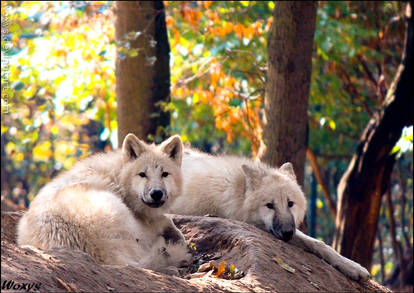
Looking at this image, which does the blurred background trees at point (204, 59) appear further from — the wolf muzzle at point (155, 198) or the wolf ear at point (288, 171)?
the wolf muzzle at point (155, 198)

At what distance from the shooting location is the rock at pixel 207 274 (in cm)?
422

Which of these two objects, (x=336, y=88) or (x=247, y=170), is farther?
(x=336, y=88)

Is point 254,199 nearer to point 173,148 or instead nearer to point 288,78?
point 173,148

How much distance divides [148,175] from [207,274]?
107cm

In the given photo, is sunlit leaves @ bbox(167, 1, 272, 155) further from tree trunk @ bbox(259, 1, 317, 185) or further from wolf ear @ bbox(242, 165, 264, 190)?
wolf ear @ bbox(242, 165, 264, 190)

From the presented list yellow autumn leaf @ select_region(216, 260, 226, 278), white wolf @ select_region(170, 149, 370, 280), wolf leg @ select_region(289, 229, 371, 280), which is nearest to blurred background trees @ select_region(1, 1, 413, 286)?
white wolf @ select_region(170, 149, 370, 280)

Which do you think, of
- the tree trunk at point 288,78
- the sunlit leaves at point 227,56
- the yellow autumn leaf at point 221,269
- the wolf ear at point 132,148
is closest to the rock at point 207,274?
the yellow autumn leaf at point 221,269

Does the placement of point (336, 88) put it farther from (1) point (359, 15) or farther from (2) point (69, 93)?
(2) point (69, 93)

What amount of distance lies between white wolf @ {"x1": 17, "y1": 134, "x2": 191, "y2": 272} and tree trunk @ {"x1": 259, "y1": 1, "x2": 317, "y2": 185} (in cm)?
303

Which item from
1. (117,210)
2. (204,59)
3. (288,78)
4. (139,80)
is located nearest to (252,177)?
(117,210)

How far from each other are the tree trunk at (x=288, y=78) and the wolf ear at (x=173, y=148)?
3.00m

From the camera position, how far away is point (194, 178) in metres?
7.57

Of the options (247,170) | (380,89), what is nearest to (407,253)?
(380,89)

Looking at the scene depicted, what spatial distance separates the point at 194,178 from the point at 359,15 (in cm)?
782
